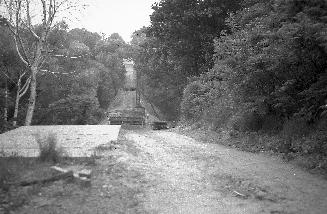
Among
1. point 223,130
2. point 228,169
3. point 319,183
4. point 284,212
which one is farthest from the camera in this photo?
point 223,130

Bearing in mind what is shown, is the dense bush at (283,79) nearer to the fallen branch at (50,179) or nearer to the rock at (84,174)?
the rock at (84,174)

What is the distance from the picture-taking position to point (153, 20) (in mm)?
26141

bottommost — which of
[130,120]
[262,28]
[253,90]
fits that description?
[130,120]

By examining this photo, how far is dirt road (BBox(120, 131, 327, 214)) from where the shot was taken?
5660 millimetres

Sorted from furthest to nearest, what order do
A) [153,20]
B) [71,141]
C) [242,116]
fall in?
[153,20] < [242,116] < [71,141]

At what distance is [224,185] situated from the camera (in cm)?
689

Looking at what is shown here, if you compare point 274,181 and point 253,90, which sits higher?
point 253,90

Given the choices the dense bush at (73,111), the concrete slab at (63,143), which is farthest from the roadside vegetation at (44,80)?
the concrete slab at (63,143)

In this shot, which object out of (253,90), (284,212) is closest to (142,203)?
(284,212)

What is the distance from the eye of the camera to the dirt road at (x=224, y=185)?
5.66 m

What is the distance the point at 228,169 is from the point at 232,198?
2014 millimetres

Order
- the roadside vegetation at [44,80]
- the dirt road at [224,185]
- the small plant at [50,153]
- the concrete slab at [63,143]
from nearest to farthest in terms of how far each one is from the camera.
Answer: the dirt road at [224,185]
the small plant at [50,153]
the concrete slab at [63,143]
the roadside vegetation at [44,80]

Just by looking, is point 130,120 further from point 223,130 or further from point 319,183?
point 319,183

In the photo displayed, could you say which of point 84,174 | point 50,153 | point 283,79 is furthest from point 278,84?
point 50,153
